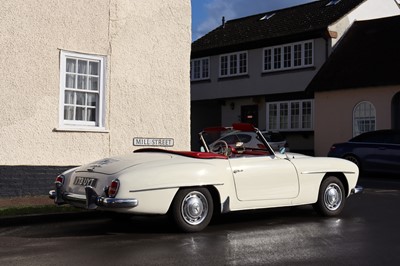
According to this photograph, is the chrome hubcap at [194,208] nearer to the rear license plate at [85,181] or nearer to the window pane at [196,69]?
the rear license plate at [85,181]

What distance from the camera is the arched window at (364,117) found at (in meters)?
22.1

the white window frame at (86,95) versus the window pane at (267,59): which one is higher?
the window pane at (267,59)

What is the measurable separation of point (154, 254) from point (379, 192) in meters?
7.95

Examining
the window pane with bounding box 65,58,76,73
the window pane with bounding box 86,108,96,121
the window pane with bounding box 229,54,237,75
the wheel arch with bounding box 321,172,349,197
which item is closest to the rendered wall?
the window pane with bounding box 229,54,237,75

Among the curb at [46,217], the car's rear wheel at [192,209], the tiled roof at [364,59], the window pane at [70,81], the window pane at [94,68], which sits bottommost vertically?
the curb at [46,217]

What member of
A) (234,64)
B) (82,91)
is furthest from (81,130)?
(234,64)

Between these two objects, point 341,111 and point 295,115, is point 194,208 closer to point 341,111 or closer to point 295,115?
point 341,111

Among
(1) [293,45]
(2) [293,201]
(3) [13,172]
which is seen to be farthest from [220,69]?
(2) [293,201]

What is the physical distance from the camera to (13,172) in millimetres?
10656

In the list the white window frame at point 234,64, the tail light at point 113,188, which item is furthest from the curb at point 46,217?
the white window frame at point 234,64

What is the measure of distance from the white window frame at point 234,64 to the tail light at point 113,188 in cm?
2165

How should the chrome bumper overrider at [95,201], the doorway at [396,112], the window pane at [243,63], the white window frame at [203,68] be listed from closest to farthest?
the chrome bumper overrider at [95,201] → the doorway at [396,112] → the window pane at [243,63] → the white window frame at [203,68]

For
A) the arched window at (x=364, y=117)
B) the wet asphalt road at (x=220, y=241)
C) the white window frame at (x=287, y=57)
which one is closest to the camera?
the wet asphalt road at (x=220, y=241)

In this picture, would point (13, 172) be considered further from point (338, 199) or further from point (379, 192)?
point (379, 192)
